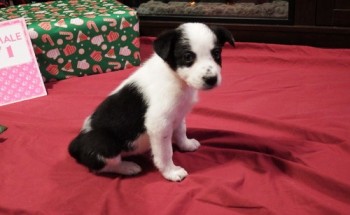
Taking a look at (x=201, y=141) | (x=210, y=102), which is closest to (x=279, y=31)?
(x=210, y=102)

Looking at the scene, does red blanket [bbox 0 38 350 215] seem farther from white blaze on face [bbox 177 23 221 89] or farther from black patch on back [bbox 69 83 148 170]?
white blaze on face [bbox 177 23 221 89]

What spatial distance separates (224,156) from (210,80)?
0.50 metres

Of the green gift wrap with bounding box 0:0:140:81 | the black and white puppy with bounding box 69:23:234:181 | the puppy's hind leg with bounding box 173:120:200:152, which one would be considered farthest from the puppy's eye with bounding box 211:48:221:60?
the green gift wrap with bounding box 0:0:140:81

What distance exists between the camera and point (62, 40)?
2434mm

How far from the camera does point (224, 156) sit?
164 centimetres

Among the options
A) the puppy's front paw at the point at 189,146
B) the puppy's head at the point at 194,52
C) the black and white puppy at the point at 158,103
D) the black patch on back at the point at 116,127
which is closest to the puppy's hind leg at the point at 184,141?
the puppy's front paw at the point at 189,146

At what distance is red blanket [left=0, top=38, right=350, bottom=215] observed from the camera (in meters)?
1.38

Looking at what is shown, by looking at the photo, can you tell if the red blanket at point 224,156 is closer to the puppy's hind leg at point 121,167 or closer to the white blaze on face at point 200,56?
the puppy's hind leg at point 121,167

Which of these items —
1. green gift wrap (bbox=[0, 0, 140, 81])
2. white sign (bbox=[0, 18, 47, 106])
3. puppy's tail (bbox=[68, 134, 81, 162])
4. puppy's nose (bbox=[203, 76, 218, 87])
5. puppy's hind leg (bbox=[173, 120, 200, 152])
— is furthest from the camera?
green gift wrap (bbox=[0, 0, 140, 81])

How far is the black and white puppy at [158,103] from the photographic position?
1.27 m

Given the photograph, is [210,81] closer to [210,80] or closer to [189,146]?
[210,80]

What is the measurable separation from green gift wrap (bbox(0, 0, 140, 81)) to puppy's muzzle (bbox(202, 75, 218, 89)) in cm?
144

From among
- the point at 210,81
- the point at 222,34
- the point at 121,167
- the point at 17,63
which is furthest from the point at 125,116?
the point at 17,63

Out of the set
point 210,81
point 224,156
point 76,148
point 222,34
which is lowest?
point 224,156
